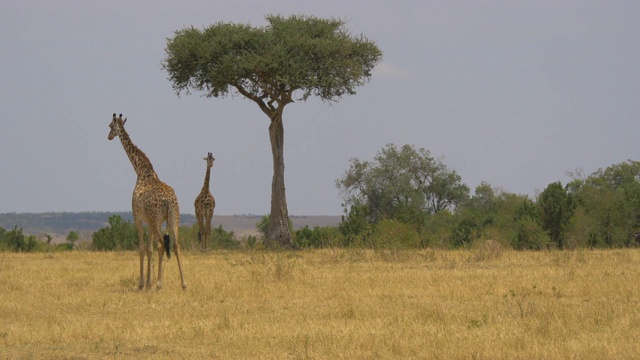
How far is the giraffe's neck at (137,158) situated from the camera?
16.6 metres

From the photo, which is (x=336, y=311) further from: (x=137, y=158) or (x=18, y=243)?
(x=18, y=243)

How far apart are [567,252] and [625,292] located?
6.91m

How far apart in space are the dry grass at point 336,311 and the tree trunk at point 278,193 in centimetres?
998

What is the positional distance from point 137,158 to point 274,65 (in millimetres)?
12528

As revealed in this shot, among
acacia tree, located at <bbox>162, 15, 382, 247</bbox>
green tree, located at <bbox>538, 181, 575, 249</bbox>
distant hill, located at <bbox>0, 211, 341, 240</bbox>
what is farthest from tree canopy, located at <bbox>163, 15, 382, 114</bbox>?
distant hill, located at <bbox>0, 211, 341, 240</bbox>

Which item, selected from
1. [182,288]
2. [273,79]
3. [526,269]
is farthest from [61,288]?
[273,79]

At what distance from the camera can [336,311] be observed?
1208 centimetres

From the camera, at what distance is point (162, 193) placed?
51.0ft

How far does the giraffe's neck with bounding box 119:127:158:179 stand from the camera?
1664 centimetres

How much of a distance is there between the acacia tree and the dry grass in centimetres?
1037

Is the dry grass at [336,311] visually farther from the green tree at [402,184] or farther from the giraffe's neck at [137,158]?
the green tree at [402,184]

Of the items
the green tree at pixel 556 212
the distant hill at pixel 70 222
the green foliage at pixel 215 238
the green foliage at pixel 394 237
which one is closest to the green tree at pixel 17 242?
the green foliage at pixel 215 238

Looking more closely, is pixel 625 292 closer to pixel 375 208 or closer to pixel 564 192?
pixel 564 192

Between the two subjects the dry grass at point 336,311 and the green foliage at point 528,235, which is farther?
the green foliage at point 528,235
